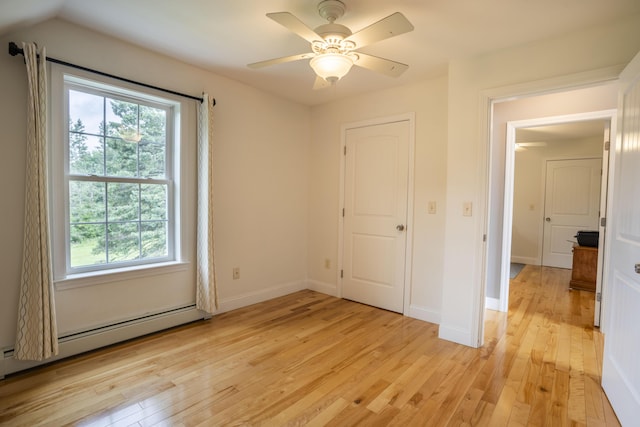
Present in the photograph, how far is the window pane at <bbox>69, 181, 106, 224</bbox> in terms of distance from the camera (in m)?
2.43

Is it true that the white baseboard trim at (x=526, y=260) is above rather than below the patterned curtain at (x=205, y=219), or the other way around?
below

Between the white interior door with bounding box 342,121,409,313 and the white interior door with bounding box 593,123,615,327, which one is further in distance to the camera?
the white interior door with bounding box 342,121,409,313

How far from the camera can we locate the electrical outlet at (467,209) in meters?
2.70

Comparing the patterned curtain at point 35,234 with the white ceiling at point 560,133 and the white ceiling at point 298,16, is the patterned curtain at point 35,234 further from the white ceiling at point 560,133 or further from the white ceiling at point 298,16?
the white ceiling at point 560,133

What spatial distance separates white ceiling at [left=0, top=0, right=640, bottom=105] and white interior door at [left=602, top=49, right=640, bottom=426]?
0.65 meters

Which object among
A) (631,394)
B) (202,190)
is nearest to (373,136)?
(202,190)

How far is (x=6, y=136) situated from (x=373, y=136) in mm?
3104

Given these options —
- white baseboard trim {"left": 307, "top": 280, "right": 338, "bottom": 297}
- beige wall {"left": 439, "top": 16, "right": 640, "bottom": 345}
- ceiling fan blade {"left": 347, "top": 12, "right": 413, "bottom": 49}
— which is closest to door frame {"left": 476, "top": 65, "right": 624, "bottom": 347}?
beige wall {"left": 439, "top": 16, "right": 640, "bottom": 345}

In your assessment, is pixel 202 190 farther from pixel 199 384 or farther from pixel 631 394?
pixel 631 394

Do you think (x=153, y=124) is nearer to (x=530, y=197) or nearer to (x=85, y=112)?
(x=85, y=112)

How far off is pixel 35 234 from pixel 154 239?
0.91 meters

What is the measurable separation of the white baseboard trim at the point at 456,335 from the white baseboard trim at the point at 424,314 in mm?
310

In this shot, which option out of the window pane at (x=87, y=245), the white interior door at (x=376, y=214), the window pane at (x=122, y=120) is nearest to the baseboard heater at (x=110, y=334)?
the window pane at (x=87, y=245)

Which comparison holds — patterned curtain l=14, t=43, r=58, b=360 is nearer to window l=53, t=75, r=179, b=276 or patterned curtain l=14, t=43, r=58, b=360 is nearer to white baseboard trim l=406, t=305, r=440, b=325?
window l=53, t=75, r=179, b=276
